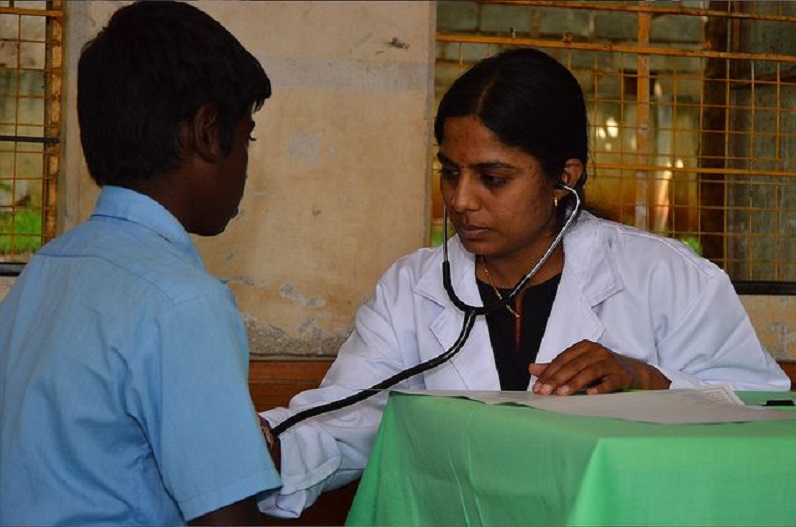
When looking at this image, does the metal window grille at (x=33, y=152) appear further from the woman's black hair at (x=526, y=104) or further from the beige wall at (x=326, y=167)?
the woman's black hair at (x=526, y=104)

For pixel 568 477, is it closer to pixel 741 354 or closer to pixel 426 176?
pixel 741 354

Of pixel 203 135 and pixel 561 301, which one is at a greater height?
pixel 203 135

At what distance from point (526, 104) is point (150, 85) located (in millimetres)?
1074

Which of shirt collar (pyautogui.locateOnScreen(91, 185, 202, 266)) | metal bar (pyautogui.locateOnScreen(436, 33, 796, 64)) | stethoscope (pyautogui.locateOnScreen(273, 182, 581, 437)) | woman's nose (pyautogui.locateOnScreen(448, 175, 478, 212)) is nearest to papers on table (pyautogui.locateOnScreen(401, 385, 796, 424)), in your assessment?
stethoscope (pyautogui.locateOnScreen(273, 182, 581, 437))

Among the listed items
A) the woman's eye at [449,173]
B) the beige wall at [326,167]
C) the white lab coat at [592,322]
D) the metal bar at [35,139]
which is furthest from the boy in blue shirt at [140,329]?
the metal bar at [35,139]

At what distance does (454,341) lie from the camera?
252 cm

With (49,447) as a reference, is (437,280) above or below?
above

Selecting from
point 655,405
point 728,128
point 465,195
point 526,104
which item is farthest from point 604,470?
point 728,128

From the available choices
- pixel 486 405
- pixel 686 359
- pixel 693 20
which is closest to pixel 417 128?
pixel 686 359

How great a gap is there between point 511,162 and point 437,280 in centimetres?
32

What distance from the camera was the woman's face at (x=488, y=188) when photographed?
2445 millimetres

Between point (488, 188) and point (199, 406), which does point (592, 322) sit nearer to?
point (488, 188)

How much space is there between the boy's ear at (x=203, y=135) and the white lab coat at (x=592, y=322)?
30.8 inches

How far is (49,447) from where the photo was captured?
1481 millimetres
